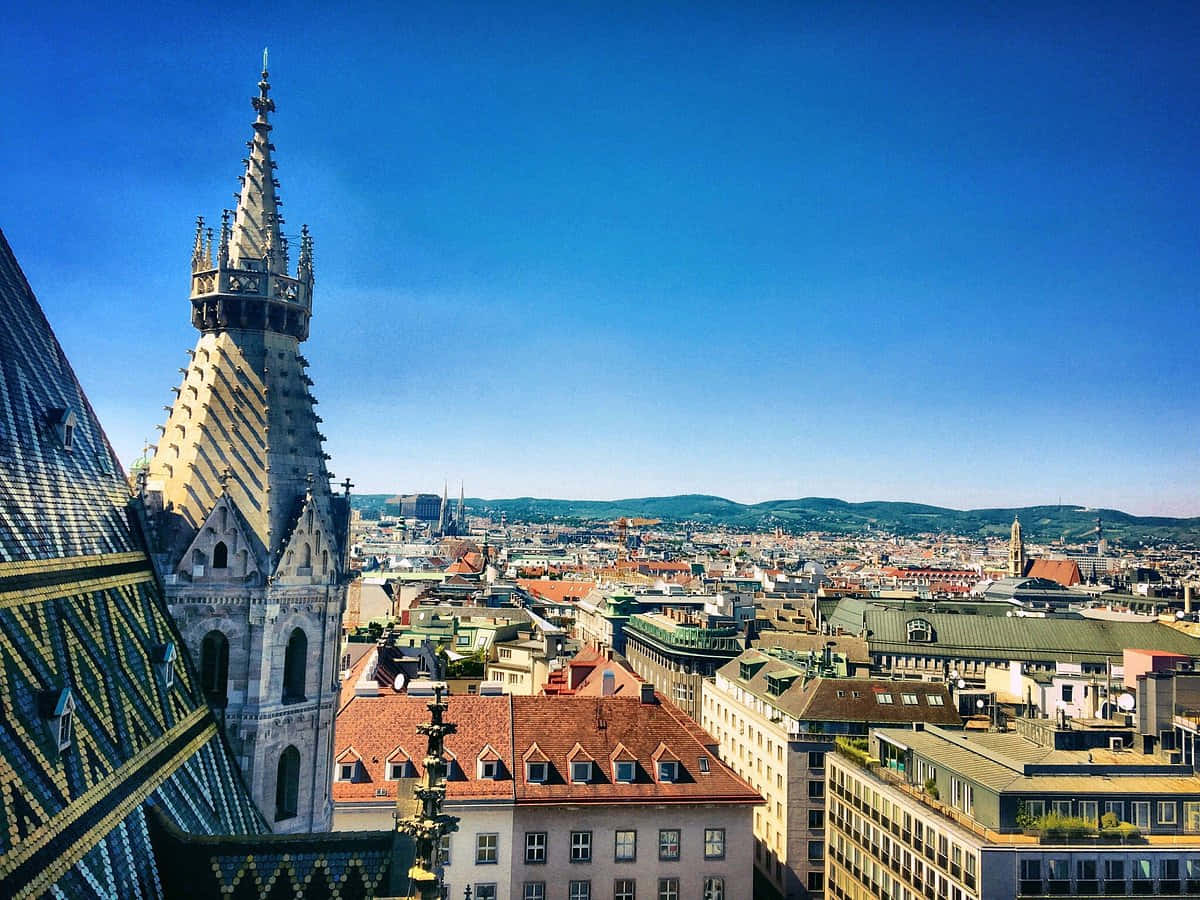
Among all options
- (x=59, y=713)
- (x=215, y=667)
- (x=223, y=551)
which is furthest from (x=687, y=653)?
(x=59, y=713)

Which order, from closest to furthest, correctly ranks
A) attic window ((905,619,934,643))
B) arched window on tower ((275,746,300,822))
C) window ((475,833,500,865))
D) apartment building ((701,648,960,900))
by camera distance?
arched window on tower ((275,746,300,822))
window ((475,833,500,865))
apartment building ((701,648,960,900))
attic window ((905,619,934,643))

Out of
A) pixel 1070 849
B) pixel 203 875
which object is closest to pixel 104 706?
pixel 203 875

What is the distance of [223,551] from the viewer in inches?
1231

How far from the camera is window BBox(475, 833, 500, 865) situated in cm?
5566

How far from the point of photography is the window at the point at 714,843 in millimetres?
57594

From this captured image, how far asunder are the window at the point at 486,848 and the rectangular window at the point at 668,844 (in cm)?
829

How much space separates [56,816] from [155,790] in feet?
17.4

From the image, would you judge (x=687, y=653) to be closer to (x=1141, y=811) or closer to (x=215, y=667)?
(x=1141, y=811)

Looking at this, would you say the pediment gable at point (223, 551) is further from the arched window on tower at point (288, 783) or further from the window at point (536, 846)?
the window at point (536, 846)

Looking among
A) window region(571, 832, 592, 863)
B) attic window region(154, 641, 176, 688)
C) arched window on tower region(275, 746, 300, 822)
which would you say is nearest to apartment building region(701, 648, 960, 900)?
window region(571, 832, 592, 863)

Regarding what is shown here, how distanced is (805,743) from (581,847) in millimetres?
27629

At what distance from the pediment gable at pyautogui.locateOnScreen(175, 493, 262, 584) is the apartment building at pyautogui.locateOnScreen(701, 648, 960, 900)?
5594 centimetres

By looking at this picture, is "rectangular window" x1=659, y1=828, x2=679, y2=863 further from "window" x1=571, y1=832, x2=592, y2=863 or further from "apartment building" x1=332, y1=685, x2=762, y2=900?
"window" x1=571, y1=832, x2=592, y2=863

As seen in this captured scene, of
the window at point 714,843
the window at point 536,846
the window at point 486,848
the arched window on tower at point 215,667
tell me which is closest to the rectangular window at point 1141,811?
the window at point 714,843
